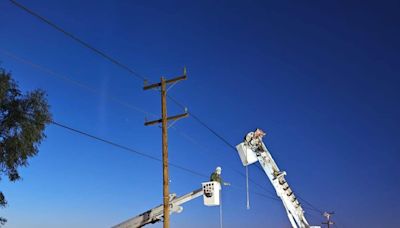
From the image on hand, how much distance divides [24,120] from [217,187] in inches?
453

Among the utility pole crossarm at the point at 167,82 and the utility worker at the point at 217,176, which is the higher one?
→ the utility pole crossarm at the point at 167,82

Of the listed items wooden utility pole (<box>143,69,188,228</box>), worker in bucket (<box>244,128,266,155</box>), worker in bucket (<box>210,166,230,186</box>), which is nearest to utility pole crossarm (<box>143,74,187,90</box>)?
wooden utility pole (<box>143,69,188,228</box>)

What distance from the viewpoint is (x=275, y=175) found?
88.5ft

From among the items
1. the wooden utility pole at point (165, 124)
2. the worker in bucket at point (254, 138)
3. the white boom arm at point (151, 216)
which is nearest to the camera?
the wooden utility pole at point (165, 124)

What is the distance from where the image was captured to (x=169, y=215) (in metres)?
18.8

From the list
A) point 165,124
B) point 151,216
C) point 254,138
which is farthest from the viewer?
point 254,138

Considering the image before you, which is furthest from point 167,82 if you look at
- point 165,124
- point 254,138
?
point 254,138

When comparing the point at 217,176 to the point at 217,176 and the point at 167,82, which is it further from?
the point at 167,82

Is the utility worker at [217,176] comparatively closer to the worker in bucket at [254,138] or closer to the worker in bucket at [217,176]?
the worker in bucket at [217,176]

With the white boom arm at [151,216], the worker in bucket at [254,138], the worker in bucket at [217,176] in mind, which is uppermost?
the worker in bucket at [254,138]

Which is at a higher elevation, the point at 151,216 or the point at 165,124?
the point at 165,124

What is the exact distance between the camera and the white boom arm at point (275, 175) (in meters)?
26.0

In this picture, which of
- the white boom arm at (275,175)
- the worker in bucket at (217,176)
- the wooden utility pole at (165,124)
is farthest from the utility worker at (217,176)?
the white boom arm at (275,175)

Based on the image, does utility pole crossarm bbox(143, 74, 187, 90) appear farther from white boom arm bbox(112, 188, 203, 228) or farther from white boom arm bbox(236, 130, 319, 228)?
white boom arm bbox(236, 130, 319, 228)
